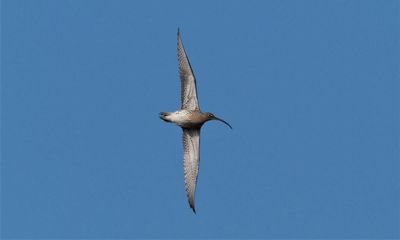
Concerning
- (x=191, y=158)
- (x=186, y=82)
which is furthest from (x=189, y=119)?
(x=191, y=158)

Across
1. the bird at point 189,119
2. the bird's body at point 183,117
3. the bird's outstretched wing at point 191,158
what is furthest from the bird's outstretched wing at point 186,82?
the bird's outstretched wing at point 191,158

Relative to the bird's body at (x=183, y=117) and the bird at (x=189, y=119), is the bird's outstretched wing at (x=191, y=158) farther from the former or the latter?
the bird's body at (x=183, y=117)

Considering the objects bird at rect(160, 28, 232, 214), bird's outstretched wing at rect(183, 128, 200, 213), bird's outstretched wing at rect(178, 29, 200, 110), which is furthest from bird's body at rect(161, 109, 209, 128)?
bird's outstretched wing at rect(183, 128, 200, 213)

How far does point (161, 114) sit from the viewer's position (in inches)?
1719

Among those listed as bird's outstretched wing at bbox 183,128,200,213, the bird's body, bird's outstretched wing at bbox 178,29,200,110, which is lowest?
bird's outstretched wing at bbox 183,128,200,213

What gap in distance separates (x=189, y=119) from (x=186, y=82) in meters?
1.42

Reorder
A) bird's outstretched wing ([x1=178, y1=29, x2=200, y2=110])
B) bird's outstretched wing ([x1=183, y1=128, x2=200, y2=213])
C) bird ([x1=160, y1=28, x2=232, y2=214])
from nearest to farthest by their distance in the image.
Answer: bird's outstretched wing ([x1=178, y1=29, x2=200, y2=110]) → bird ([x1=160, y1=28, x2=232, y2=214]) → bird's outstretched wing ([x1=183, y1=128, x2=200, y2=213])

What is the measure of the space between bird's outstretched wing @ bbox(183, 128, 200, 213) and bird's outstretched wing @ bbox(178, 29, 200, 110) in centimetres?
121

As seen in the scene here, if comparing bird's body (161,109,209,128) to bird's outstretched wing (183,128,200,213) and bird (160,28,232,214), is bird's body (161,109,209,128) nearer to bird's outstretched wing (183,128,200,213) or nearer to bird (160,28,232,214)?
bird (160,28,232,214)

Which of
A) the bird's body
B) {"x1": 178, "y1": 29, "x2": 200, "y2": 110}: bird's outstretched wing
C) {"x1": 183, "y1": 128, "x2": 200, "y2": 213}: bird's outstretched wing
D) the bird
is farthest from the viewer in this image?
{"x1": 183, "y1": 128, "x2": 200, "y2": 213}: bird's outstretched wing

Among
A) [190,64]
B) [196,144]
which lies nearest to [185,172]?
[196,144]

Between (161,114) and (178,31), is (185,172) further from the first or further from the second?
(178,31)

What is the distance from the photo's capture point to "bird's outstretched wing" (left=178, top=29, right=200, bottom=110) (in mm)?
43125

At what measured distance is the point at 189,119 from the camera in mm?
43719
